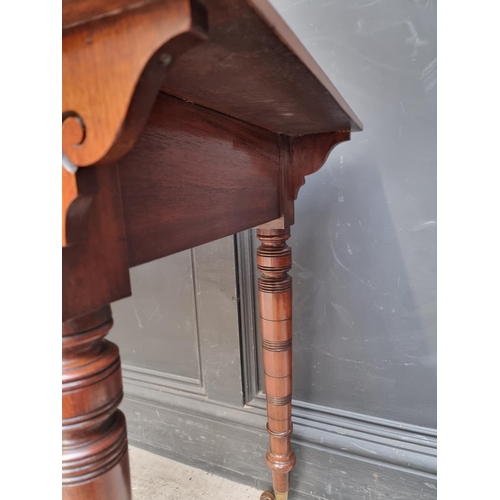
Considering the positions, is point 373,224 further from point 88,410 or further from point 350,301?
point 88,410

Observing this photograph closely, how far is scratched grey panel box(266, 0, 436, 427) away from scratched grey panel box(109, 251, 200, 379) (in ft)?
0.87

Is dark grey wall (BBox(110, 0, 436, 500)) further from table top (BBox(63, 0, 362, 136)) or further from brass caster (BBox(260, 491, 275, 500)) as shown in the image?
table top (BBox(63, 0, 362, 136))

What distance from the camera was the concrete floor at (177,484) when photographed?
819mm

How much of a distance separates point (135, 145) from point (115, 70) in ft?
0.25

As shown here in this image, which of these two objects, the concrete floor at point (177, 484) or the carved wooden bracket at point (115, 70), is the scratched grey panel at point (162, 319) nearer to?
the concrete floor at point (177, 484)

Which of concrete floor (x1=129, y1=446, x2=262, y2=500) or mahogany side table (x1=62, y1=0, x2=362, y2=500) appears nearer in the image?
mahogany side table (x1=62, y1=0, x2=362, y2=500)

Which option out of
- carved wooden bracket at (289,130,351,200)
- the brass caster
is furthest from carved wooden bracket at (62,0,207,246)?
the brass caster

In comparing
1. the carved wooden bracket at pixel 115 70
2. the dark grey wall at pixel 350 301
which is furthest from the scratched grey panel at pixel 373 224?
the carved wooden bracket at pixel 115 70

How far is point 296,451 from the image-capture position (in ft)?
2.58

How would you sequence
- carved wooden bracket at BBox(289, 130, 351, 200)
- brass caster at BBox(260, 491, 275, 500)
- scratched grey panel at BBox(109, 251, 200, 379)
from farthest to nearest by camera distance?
scratched grey panel at BBox(109, 251, 200, 379), brass caster at BBox(260, 491, 275, 500), carved wooden bracket at BBox(289, 130, 351, 200)

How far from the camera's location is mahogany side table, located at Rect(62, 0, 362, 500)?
0.18 metres

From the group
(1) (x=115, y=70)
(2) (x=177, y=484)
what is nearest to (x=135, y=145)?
(1) (x=115, y=70)

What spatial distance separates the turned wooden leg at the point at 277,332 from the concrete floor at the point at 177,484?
0.22 meters

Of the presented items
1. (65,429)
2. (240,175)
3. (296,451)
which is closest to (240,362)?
(296,451)
